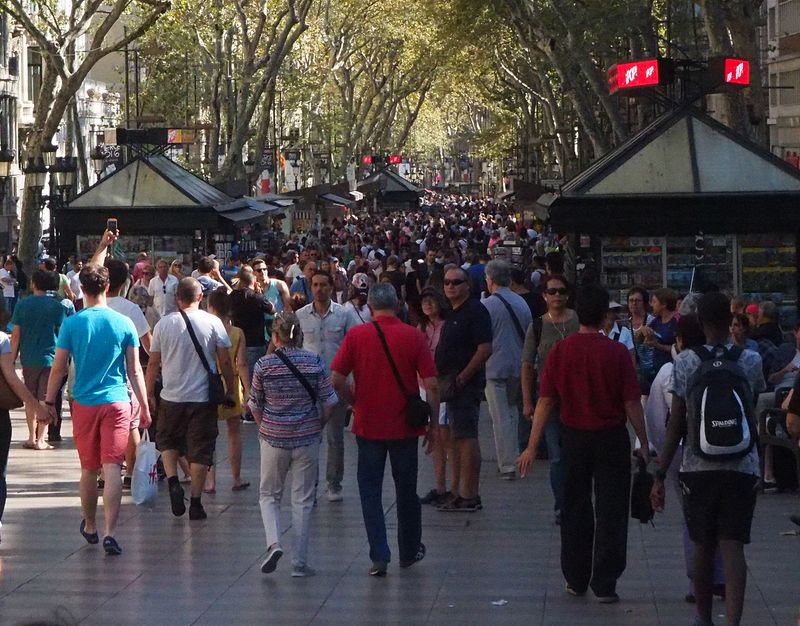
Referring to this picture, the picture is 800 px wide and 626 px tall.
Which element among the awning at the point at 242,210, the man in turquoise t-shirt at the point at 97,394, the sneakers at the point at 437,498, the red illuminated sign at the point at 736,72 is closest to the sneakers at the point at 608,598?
the man in turquoise t-shirt at the point at 97,394

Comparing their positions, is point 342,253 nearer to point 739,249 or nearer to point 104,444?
point 739,249

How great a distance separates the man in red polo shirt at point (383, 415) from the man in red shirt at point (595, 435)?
0.91m

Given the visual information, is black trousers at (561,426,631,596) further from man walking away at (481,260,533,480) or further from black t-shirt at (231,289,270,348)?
black t-shirt at (231,289,270,348)

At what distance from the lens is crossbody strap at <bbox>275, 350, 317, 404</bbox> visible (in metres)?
8.58

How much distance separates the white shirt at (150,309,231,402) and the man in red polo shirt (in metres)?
1.60

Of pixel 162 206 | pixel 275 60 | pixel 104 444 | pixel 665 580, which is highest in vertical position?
pixel 275 60

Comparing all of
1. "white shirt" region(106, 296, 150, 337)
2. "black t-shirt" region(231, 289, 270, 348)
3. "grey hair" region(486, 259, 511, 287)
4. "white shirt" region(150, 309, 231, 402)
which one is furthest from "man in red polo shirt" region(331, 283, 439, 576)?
"black t-shirt" region(231, 289, 270, 348)

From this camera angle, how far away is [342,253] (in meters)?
35.2

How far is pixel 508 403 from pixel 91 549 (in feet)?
12.1

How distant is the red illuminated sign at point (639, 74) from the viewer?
1936cm

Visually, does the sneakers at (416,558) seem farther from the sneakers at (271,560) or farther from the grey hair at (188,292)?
the grey hair at (188,292)

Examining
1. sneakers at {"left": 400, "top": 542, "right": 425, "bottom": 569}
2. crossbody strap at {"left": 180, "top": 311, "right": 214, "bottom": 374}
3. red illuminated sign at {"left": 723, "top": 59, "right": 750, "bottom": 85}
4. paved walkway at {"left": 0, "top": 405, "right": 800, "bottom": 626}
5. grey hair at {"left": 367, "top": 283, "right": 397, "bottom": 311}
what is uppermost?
red illuminated sign at {"left": 723, "top": 59, "right": 750, "bottom": 85}

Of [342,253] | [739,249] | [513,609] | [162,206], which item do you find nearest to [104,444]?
[513,609]

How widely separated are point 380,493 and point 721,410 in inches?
89.8
